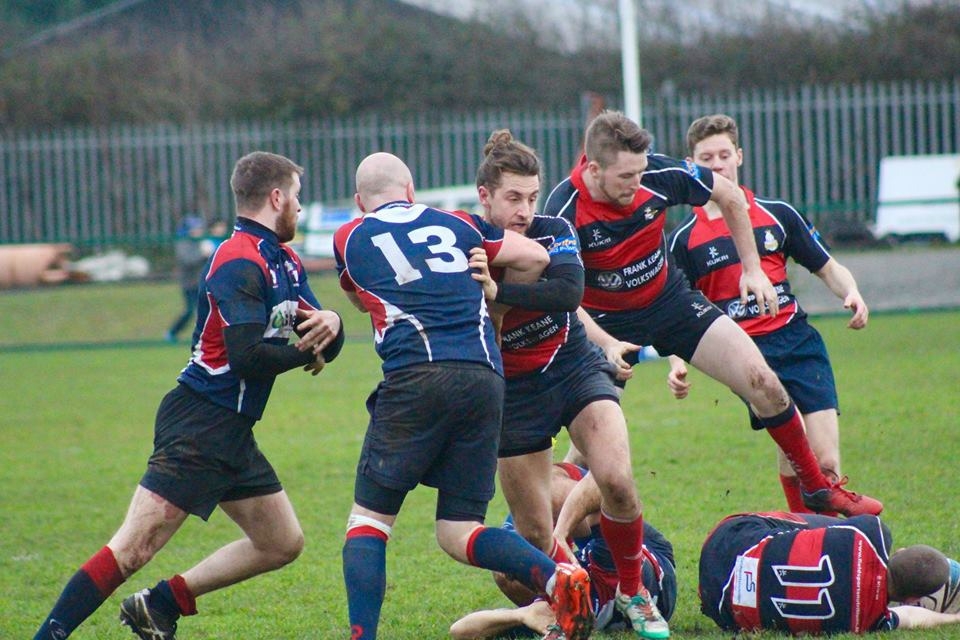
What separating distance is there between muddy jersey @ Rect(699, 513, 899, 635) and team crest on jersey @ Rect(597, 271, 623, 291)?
1466mm

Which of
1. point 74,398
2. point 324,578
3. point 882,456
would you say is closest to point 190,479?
point 324,578

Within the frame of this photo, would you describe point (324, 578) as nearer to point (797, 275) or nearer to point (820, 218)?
point (797, 275)

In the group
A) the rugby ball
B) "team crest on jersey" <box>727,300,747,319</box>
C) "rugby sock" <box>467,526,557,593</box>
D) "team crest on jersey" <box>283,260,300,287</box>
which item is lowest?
the rugby ball

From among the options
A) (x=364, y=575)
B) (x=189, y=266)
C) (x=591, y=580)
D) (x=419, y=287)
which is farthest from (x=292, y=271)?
(x=189, y=266)

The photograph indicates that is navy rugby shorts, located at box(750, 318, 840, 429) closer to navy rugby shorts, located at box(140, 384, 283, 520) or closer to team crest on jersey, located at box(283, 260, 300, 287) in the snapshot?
team crest on jersey, located at box(283, 260, 300, 287)

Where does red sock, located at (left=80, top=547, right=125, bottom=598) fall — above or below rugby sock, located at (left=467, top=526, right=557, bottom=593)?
below

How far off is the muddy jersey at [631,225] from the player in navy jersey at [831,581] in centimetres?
152

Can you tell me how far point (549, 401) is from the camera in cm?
500

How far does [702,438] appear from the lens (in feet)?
30.0

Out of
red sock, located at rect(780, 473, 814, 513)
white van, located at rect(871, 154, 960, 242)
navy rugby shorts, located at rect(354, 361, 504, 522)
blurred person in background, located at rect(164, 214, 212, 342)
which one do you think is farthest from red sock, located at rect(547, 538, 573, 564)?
white van, located at rect(871, 154, 960, 242)

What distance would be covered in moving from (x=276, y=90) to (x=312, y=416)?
54.9 ft

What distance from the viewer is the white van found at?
18.4 metres

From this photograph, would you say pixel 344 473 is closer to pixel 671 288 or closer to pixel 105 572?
pixel 671 288

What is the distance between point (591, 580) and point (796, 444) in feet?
4.26
